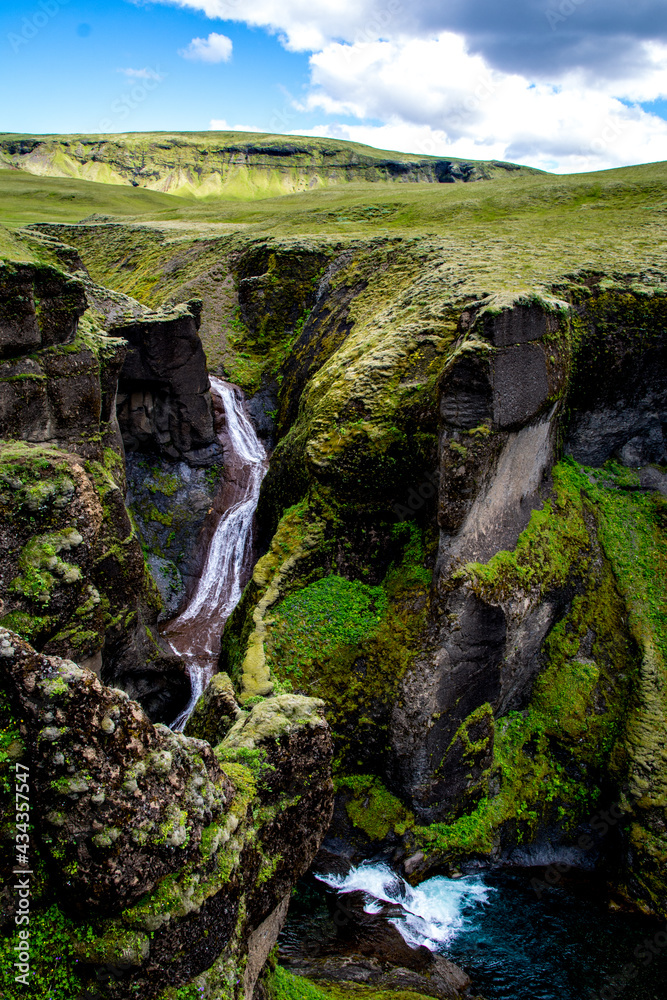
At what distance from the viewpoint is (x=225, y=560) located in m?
22.6

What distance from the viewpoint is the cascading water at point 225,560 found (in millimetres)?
19656

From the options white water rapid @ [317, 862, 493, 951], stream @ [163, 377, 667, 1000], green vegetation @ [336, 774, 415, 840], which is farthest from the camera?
green vegetation @ [336, 774, 415, 840]

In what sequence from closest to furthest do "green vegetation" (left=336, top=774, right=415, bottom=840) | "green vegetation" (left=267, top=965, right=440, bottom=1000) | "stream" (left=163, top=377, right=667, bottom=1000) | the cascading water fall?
"green vegetation" (left=267, top=965, right=440, bottom=1000), "stream" (left=163, top=377, right=667, bottom=1000), "green vegetation" (left=336, top=774, right=415, bottom=840), the cascading water

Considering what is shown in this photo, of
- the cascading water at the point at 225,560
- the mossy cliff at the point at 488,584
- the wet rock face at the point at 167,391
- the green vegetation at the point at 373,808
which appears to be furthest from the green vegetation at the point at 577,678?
the wet rock face at the point at 167,391

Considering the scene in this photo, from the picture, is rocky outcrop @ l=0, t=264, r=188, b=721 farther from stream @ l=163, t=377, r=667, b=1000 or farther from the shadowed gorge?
stream @ l=163, t=377, r=667, b=1000

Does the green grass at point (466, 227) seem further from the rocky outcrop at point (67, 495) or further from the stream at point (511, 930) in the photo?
the stream at point (511, 930)

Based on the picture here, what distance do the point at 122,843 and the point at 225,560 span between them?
1690 centimetres

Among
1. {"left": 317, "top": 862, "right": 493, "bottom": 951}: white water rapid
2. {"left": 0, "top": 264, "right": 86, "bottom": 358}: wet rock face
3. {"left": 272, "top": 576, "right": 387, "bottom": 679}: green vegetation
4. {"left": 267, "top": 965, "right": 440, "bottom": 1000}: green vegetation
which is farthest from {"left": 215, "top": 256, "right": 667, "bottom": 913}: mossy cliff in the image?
{"left": 0, "top": 264, "right": 86, "bottom": 358}: wet rock face

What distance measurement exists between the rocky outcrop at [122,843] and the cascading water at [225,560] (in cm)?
1115

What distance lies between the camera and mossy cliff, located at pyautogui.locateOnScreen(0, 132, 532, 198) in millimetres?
106125

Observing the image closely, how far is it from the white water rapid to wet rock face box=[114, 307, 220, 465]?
17.2m

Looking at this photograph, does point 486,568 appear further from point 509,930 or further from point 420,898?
point 509,930

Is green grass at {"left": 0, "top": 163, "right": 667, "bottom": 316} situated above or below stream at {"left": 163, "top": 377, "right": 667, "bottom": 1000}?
above

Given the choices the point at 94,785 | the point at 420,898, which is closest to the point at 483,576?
the point at 420,898
